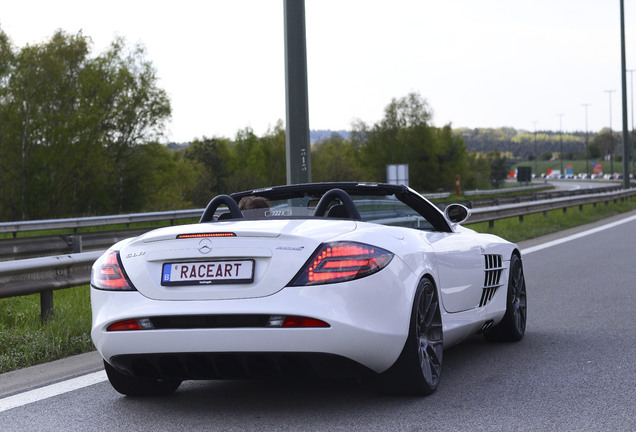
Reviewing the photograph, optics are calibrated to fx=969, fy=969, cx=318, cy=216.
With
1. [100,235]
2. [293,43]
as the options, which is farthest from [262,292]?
[100,235]

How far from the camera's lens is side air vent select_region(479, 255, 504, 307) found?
6379 mm

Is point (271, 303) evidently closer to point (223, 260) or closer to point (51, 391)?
point (223, 260)

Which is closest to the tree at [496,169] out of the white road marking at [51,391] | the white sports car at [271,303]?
the white road marking at [51,391]

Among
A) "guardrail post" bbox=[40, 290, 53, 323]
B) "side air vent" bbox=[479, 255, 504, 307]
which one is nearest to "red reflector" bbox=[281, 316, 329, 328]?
"side air vent" bbox=[479, 255, 504, 307]

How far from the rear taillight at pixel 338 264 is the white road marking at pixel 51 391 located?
70.4 inches

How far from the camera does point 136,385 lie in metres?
5.30

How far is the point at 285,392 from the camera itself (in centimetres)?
535

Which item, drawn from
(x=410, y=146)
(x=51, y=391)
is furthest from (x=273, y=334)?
(x=410, y=146)

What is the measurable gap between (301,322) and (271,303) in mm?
164

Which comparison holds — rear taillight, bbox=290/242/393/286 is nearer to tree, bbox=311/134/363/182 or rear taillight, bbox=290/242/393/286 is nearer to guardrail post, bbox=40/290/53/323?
guardrail post, bbox=40/290/53/323

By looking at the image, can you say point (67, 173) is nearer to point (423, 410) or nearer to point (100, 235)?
point (100, 235)

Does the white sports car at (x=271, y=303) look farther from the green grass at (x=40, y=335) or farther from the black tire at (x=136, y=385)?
the green grass at (x=40, y=335)

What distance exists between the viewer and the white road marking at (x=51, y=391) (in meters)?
5.23

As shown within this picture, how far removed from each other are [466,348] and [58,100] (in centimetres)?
5050
